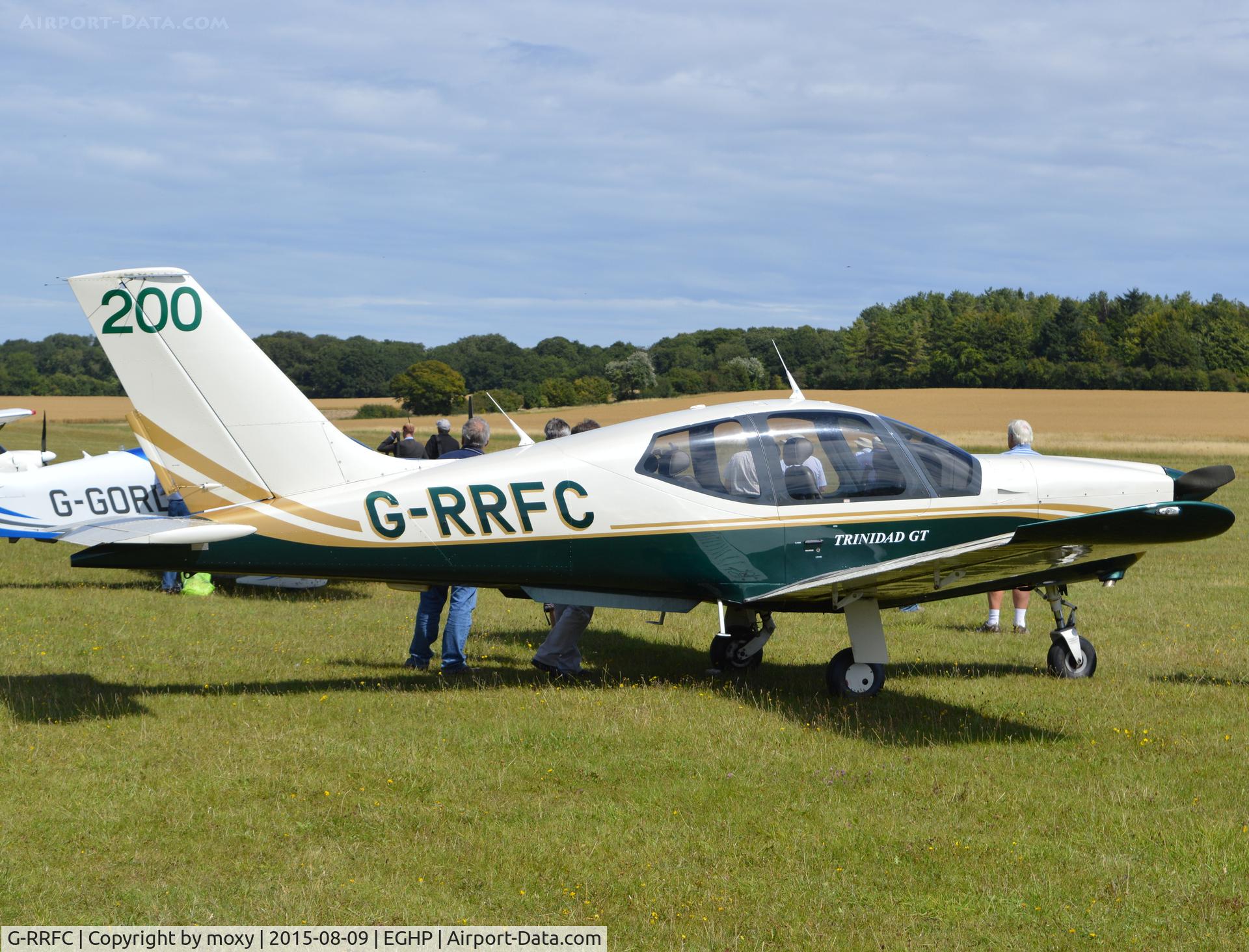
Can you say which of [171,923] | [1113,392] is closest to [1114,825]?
[171,923]

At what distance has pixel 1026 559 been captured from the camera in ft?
22.1

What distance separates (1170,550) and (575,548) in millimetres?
12937

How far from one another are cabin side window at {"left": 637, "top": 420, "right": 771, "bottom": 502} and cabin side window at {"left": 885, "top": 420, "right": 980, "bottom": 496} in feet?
3.51

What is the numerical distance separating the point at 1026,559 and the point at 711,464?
2.09 m

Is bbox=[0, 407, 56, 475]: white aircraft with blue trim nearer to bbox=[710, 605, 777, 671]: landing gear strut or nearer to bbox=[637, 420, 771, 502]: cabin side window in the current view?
bbox=[710, 605, 777, 671]: landing gear strut

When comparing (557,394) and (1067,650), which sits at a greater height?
(557,394)

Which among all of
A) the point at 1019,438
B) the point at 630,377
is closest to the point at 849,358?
the point at 630,377

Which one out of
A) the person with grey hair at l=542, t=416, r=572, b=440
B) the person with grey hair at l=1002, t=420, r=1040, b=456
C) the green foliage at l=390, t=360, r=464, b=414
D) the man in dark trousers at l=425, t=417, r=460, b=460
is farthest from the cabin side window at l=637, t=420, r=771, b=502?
the green foliage at l=390, t=360, r=464, b=414

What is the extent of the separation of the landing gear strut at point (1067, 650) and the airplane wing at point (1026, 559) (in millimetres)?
401

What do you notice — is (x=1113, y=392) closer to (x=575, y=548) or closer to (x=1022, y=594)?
(x=1022, y=594)

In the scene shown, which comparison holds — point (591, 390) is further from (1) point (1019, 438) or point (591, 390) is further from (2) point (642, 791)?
(2) point (642, 791)

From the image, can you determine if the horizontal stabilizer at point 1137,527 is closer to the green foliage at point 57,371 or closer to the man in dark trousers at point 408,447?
the man in dark trousers at point 408,447

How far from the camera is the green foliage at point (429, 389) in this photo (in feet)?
241

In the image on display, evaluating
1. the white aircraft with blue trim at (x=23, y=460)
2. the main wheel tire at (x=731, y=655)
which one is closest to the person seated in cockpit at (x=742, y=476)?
the main wheel tire at (x=731, y=655)
